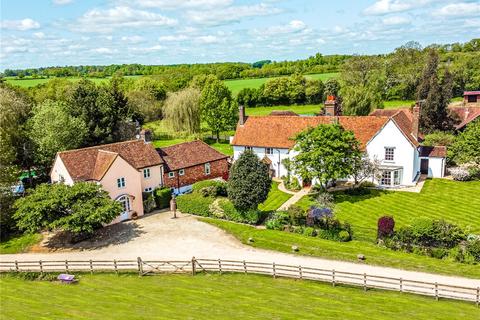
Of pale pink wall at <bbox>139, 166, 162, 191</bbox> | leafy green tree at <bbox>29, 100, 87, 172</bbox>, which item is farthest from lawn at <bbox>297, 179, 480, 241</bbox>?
leafy green tree at <bbox>29, 100, 87, 172</bbox>

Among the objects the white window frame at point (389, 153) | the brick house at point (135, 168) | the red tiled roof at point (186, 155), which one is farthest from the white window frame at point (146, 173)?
the white window frame at point (389, 153)

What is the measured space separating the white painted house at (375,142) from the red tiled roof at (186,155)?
5985 millimetres

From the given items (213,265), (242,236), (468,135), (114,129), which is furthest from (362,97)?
(213,265)

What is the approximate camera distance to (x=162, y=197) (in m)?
44.3

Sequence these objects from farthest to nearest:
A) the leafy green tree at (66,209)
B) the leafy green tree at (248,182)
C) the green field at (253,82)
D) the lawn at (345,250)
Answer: the green field at (253,82), the leafy green tree at (248,182), the leafy green tree at (66,209), the lawn at (345,250)

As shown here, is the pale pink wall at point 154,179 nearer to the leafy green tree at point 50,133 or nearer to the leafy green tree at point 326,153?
the leafy green tree at point 50,133

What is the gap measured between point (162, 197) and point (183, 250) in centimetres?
1175

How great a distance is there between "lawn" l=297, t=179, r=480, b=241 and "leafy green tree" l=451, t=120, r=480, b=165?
297cm

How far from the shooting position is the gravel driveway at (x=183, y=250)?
3000 centimetres

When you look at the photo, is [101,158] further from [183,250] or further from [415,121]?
[415,121]

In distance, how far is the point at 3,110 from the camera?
166ft

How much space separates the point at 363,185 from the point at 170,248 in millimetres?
24969

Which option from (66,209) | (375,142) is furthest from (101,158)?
(375,142)

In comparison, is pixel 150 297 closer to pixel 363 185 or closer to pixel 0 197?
pixel 0 197
